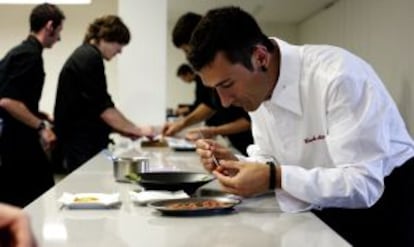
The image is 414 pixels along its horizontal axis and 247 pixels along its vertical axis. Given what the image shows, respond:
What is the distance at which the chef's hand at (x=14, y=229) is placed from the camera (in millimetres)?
670

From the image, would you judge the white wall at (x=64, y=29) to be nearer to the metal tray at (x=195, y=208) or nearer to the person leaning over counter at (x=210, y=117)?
the person leaning over counter at (x=210, y=117)

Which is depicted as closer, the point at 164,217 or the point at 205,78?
the point at 164,217

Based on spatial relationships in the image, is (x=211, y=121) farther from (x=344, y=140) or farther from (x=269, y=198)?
(x=344, y=140)

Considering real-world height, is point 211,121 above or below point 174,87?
above

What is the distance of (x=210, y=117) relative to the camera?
423cm

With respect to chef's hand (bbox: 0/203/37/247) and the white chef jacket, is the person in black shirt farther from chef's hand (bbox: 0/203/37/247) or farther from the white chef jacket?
chef's hand (bbox: 0/203/37/247)

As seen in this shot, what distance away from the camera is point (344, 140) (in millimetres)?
1547

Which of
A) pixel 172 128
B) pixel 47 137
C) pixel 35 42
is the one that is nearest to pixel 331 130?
pixel 47 137

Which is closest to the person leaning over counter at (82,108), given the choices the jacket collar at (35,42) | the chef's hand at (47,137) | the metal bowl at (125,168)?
the chef's hand at (47,137)

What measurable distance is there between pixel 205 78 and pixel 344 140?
0.43 metres

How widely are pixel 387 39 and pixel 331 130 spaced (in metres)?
2.73

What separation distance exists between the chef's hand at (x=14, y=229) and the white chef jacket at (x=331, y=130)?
983 mm

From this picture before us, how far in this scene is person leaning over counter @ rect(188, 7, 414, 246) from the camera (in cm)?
156

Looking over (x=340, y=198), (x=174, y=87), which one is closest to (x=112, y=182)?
(x=340, y=198)
